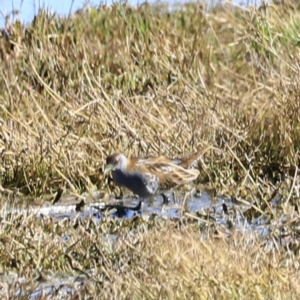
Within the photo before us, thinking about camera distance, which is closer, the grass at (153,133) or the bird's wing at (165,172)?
the grass at (153,133)

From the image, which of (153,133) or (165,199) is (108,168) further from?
(153,133)

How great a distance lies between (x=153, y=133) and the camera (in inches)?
327

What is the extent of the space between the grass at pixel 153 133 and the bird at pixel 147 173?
12.0 inches

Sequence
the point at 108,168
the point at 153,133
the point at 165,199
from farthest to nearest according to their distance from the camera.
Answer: the point at 153,133 → the point at 165,199 → the point at 108,168

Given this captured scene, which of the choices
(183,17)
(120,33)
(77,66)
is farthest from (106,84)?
(183,17)

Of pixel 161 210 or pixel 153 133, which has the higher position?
pixel 153 133

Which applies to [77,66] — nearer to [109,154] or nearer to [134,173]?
[109,154]

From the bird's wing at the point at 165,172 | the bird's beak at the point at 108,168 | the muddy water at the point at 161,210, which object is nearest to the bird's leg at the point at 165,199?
the muddy water at the point at 161,210

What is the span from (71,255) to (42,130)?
199 centimetres

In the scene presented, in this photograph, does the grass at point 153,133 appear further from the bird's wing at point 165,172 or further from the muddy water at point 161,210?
the bird's wing at point 165,172

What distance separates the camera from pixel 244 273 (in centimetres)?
519

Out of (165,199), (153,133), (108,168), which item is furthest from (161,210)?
(153,133)

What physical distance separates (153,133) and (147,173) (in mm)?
734

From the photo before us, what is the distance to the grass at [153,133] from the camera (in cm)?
537
